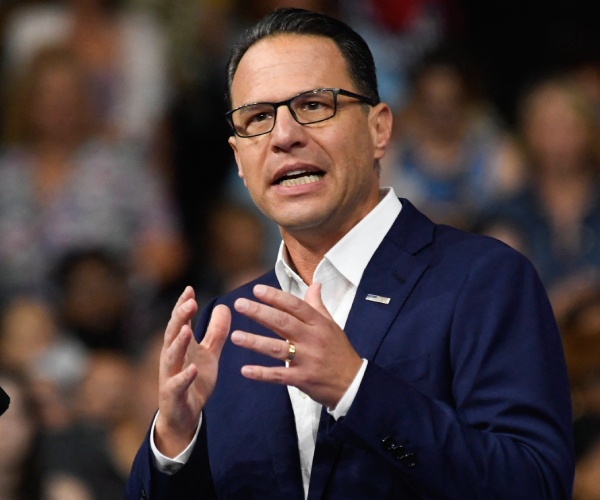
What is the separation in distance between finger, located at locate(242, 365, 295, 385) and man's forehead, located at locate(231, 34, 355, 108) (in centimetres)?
71

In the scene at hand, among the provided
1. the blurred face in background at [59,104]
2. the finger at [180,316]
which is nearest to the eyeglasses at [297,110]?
the finger at [180,316]

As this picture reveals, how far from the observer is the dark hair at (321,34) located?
6.26 ft

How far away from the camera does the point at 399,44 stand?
459cm

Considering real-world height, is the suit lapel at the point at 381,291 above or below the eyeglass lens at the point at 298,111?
below

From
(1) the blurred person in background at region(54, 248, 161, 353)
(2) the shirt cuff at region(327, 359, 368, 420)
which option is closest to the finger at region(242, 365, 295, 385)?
(2) the shirt cuff at region(327, 359, 368, 420)

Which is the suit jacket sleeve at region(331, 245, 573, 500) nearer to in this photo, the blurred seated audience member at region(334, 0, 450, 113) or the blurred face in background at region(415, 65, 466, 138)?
the blurred face in background at region(415, 65, 466, 138)

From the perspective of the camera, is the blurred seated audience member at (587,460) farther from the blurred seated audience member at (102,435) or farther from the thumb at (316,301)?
the thumb at (316,301)

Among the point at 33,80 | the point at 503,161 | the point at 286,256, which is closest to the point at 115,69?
the point at 33,80

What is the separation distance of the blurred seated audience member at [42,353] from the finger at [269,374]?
2881 millimetres

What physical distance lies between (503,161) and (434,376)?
2.86 meters

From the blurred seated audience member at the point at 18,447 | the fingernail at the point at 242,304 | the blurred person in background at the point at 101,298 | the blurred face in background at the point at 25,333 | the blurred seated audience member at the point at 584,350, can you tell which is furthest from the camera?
the blurred person in background at the point at 101,298

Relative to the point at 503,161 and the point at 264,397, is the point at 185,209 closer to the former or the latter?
the point at 503,161

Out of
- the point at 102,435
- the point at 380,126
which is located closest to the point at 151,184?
the point at 102,435

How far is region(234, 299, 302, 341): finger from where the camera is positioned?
4.29 ft
